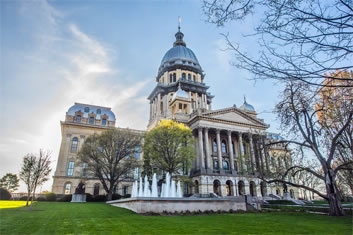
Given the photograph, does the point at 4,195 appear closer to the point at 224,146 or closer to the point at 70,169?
the point at 70,169

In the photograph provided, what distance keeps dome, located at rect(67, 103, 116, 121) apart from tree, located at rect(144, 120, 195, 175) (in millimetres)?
24739

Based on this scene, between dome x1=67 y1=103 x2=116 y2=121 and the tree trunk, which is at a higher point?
dome x1=67 y1=103 x2=116 y2=121

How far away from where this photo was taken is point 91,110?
5500 cm

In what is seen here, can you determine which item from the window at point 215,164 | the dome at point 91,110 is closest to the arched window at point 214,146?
the window at point 215,164

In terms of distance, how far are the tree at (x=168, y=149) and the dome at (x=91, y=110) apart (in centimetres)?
2474

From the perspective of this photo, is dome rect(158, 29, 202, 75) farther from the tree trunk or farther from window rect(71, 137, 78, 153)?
the tree trunk

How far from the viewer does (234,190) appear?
4212 cm

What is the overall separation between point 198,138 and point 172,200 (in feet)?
97.8

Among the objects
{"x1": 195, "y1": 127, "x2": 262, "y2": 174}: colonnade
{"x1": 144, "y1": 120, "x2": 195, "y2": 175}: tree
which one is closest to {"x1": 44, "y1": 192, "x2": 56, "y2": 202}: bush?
{"x1": 144, "y1": 120, "x2": 195, "y2": 175}: tree

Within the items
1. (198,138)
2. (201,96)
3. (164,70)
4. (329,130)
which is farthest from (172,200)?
(164,70)

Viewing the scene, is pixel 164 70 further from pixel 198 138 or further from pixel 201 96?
pixel 198 138

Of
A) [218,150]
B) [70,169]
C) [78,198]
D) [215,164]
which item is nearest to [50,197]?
[78,198]

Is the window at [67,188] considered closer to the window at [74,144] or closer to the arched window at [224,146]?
the window at [74,144]

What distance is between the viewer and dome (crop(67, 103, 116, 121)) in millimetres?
52806
